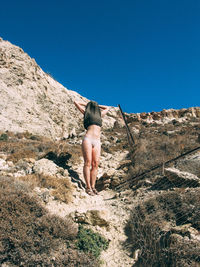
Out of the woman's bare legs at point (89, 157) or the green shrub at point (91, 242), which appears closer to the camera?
the green shrub at point (91, 242)

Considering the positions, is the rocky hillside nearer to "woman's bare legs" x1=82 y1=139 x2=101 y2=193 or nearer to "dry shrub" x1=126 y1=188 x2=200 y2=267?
"dry shrub" x1=126 y1=188 x2=200 y2=267

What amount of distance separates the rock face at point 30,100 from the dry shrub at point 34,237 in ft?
43.2

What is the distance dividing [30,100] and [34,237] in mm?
18638

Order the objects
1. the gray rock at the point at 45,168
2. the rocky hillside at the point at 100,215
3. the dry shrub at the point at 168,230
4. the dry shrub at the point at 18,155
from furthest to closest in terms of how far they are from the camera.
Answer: the dry shrub at the point at 18,155, the gray rock at the point at 45,168, the rocky hillside at the point at 100,215, the dry shrub at the point at 168,230

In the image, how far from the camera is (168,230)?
2758mm

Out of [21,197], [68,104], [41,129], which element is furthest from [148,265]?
[68,104]

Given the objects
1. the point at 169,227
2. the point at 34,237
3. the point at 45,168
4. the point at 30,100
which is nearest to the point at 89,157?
the point at 34,237

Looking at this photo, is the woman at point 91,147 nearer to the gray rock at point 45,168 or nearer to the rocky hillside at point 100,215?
the rocky hillside at point 100,215

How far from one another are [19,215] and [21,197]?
365 millimetres

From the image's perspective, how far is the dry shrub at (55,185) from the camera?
414 centimetres

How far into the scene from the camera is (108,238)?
2.98 m

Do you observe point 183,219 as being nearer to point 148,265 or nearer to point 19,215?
point 148,265

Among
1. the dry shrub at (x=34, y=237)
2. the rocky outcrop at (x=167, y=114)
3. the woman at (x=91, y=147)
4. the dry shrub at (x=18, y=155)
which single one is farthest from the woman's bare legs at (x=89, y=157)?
the rocky outcrop at (x=167, y=114)

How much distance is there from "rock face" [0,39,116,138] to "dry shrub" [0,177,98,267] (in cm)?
1317
